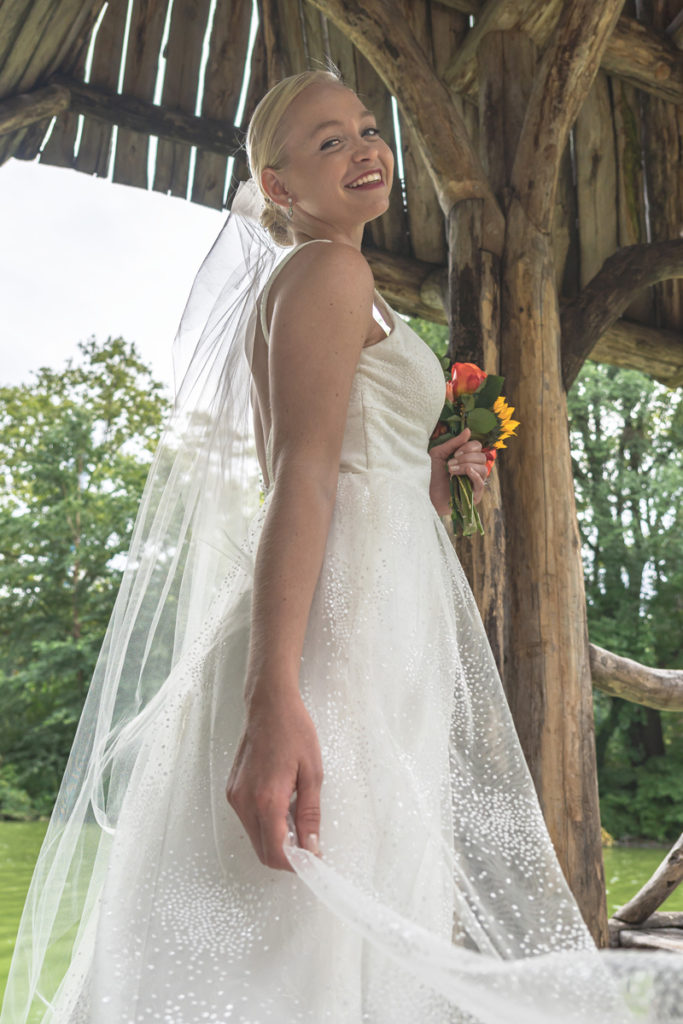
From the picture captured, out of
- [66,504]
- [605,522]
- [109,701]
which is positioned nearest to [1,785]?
[66,504]

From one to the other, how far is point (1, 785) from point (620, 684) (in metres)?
9.95

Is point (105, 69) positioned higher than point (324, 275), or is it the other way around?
point (105, 69)

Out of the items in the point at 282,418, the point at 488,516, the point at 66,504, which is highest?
the point at 66,504

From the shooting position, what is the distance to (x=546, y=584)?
2.73 metres

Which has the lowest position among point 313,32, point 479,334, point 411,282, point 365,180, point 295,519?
point 295,519

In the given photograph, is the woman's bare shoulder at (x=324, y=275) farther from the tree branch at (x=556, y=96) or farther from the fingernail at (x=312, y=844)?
the tree branch at (x=556, y=96)

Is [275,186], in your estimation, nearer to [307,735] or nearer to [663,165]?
[307,735]

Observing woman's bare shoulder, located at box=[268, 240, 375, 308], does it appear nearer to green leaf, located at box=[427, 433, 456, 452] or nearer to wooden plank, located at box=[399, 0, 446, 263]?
green leaf, located at box=[427, 433, 456, 452]

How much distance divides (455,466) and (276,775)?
833mm

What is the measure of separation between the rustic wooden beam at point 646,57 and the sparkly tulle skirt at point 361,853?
2.90 m

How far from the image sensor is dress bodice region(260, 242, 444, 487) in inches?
47.8

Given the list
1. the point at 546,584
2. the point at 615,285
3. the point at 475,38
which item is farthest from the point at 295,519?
the point at 475,38

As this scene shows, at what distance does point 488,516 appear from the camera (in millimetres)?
2633

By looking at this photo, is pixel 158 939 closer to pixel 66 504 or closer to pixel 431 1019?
pixel 431 1019
